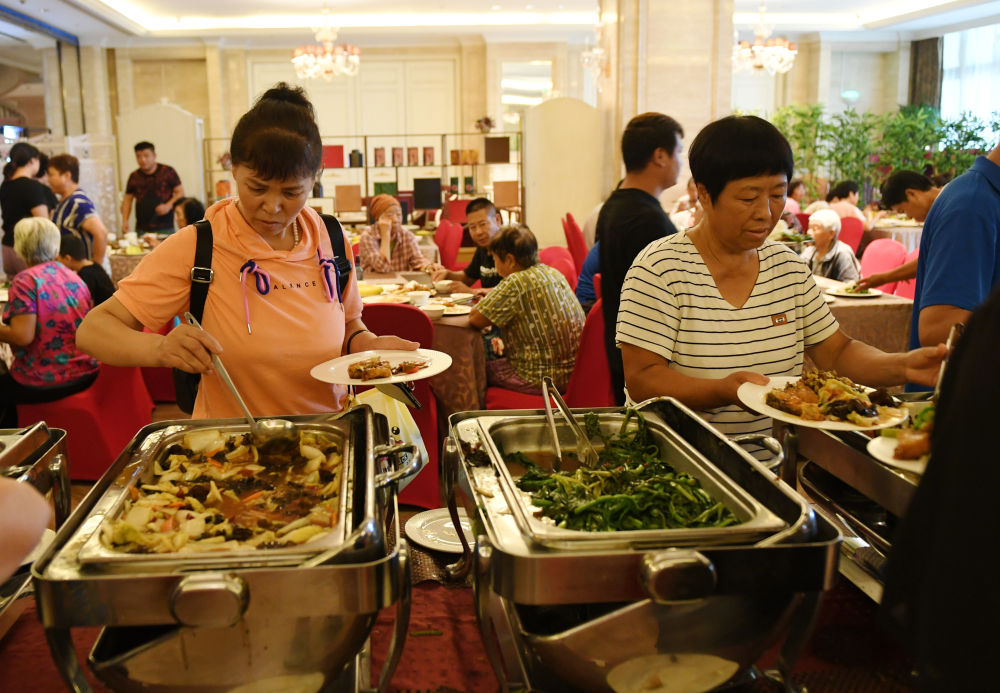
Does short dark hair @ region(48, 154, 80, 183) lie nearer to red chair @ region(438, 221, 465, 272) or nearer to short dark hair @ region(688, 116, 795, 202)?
red chair @ region(438, 221, 465, 272)

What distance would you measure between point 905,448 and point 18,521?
973 mm

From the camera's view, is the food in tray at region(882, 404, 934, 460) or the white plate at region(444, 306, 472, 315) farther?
the white plate at region(444, 306, 472, 315)

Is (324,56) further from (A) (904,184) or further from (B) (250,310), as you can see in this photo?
(B) (250,310)

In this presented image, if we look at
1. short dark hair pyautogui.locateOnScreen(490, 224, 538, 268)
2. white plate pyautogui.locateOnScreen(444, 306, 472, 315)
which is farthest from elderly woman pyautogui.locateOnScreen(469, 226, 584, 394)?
white plate pyautogui.locateOnScreen(444, 306, 472, 315)

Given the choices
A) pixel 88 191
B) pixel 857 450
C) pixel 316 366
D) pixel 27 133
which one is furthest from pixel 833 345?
pixel 27 133

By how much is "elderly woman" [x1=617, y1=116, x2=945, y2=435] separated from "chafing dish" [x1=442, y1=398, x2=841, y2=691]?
2.13 ft

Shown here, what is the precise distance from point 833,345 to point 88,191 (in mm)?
10185

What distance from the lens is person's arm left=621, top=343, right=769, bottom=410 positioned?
5.01 feet

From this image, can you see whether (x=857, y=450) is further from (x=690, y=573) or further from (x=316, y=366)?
(x=316, y=366)

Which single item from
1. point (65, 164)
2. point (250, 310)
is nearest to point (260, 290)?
point (250, 310)

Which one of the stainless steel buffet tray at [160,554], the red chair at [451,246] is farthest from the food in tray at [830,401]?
the red chair at [451,246]

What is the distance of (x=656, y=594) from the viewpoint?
806 mm

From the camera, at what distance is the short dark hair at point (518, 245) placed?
380 centimetres

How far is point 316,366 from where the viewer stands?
158cm
